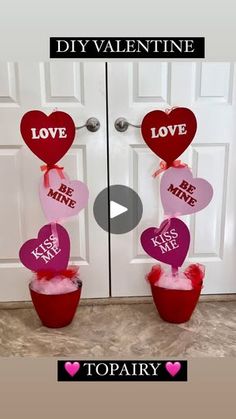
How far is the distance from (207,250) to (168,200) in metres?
0.41

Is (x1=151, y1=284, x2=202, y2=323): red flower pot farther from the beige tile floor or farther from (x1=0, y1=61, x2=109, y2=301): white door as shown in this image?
(x1=0, y1=61, x2=109, y2=301): white door

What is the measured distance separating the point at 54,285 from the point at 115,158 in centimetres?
50

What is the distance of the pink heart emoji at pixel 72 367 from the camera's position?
127 cm

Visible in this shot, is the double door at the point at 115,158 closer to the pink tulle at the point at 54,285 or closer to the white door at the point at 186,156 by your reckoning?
the white door at the point at 186,156

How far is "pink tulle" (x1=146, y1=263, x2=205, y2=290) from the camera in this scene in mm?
1619

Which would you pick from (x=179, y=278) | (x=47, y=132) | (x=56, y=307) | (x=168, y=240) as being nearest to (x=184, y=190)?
(x=168, y=240)

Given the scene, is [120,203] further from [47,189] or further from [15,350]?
[15,350]

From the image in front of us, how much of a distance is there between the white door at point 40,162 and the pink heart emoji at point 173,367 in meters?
0.57

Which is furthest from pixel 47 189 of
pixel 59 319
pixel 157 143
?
pixel 59 319

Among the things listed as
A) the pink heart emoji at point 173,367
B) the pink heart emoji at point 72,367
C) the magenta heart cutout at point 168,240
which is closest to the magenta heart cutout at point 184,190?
the magenta heart cutout at point 168,240

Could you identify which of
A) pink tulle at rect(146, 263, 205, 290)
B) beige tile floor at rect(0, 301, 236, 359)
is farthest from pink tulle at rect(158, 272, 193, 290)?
beige tile floor at rect(0, 301, 236, 359)

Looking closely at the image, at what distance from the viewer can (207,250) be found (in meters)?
1.85
